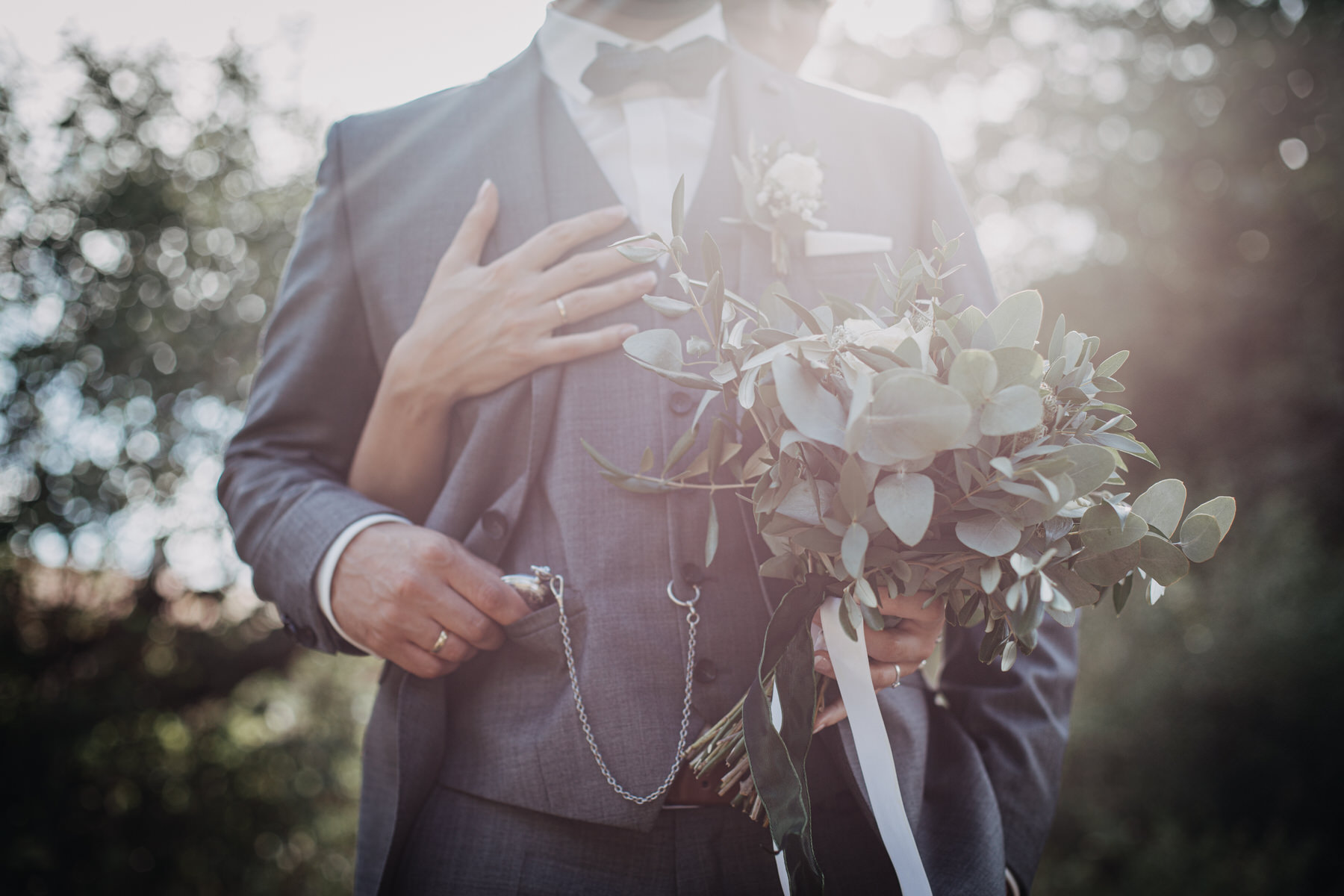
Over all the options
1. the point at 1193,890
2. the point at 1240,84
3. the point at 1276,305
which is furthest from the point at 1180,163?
the point at 1193,890

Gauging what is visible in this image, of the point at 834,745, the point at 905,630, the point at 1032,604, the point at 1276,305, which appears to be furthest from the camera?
the point at 1276,305

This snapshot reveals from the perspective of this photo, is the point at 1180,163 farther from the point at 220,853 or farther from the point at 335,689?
the point at 220,853

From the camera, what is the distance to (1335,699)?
363 centimetres

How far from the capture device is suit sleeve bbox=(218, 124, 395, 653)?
1.53 meters

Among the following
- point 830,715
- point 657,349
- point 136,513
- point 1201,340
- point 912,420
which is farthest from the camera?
point 1201,340

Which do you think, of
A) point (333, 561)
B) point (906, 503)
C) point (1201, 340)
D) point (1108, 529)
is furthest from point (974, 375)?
point (1201, 340)

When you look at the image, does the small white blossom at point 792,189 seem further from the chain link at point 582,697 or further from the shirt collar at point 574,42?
the chain link at point 582,697

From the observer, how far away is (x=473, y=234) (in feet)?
5.34

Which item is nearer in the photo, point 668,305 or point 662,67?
point 668,305

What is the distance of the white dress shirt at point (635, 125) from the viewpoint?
1728 millimetres

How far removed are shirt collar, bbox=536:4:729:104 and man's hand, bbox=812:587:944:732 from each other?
52.6 inches

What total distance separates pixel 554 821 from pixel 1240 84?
841 centimetres

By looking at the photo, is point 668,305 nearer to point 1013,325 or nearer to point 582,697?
point 1013,325

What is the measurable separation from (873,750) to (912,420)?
22.0 inches
